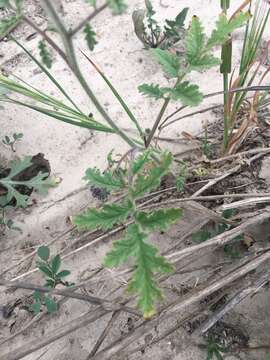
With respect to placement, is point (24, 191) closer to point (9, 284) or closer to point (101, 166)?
point (101, 166)

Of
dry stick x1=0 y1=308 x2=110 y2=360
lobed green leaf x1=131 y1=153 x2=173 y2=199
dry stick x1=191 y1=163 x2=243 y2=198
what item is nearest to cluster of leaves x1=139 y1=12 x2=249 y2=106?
lobed green leaf x1=131 y1=153 x2=173 y2=199

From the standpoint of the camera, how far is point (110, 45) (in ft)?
6.96

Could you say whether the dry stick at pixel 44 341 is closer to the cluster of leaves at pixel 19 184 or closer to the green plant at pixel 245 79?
the cluster of leaves at pixel 19 184

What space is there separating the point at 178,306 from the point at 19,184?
2.79 ft

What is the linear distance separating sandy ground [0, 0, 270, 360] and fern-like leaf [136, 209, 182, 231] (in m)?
0.59

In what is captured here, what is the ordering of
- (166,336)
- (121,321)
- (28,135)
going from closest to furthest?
(166,336) < (121,321) < (28,135)

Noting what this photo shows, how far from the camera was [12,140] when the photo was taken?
1.90 meters

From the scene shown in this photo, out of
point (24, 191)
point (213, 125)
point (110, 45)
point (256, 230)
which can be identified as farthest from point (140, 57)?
point (256, 230)

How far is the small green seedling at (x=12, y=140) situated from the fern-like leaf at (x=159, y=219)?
0.98 m

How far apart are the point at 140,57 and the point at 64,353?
132 centimetres

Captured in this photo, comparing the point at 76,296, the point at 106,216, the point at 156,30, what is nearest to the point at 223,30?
the point at 106,216

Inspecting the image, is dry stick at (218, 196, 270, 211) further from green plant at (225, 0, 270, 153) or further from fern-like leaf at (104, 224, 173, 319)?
fern-like leaf at (104, 224, 173, 319)

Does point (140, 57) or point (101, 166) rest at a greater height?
point (140, 57)

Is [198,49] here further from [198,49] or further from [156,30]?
[156,30]
